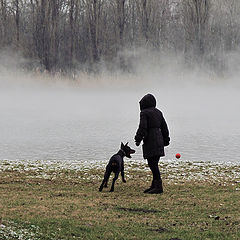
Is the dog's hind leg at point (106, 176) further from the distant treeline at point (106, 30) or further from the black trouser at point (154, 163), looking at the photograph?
the distant treeline at point (106, 30)

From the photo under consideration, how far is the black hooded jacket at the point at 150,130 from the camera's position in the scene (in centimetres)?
987

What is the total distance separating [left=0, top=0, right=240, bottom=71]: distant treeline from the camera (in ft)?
163

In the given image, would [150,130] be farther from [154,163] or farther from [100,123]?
[100,123]

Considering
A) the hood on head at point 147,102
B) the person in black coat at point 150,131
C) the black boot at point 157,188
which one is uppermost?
the hood on head at point 147,102

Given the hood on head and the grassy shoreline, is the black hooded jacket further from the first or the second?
the grassy shoreline

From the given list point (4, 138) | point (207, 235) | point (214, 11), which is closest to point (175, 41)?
point (214, 11)

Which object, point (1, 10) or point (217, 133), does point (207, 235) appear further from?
point (1, 10)

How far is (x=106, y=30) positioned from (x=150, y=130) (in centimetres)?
4190

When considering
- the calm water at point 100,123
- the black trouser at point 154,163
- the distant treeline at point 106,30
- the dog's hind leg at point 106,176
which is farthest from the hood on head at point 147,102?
the distant treeline at point 106,30

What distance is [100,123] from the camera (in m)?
31.9

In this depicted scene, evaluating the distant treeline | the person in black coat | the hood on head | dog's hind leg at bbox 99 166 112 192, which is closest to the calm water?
the distant treeline

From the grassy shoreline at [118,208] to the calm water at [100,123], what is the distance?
16.0 feet

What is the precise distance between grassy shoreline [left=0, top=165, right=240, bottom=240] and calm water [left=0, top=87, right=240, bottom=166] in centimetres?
487

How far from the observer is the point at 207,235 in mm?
6859
